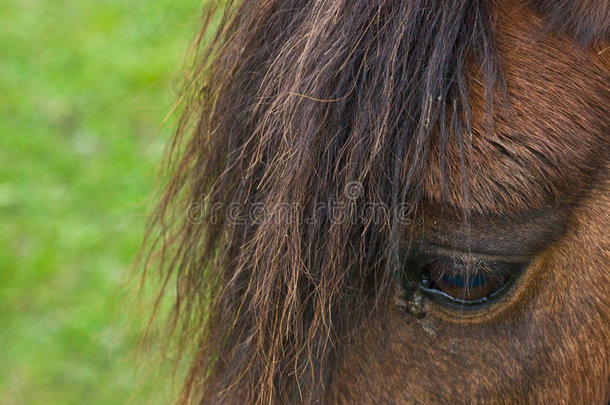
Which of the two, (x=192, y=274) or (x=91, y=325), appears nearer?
(x=192, y=274)

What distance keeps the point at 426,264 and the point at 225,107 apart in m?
0.53

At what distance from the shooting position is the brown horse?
124 centimetres

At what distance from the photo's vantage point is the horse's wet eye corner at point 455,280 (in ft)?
4.27

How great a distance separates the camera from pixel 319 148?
1290 mm

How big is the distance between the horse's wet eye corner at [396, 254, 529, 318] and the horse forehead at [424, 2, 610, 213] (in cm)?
13

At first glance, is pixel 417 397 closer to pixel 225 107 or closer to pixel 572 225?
pixel 572 225

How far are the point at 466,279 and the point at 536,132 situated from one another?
0.95 feet

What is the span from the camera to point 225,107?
1487 mm

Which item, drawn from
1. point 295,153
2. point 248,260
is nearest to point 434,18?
point 295,153

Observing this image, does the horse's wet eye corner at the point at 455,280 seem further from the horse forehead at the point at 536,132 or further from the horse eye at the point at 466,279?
the horse forehead at the point at 536,132

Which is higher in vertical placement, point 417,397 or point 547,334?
point 547,334
